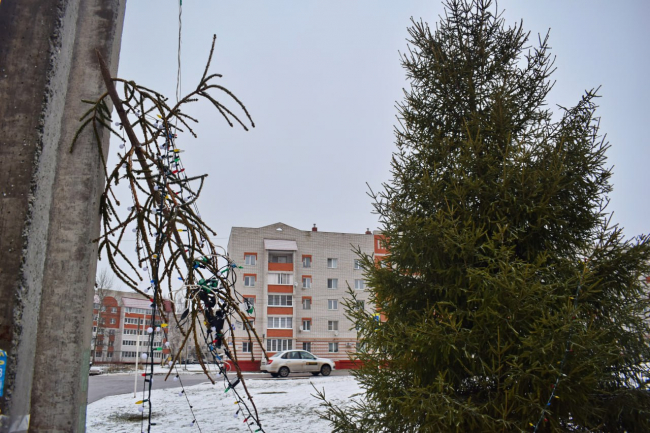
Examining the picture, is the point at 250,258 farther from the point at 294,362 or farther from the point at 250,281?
the point at 294,362

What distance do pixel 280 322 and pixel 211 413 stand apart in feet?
100

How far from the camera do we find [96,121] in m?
2.17

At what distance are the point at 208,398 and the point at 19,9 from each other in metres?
11.2

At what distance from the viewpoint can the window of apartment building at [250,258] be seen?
39.8m

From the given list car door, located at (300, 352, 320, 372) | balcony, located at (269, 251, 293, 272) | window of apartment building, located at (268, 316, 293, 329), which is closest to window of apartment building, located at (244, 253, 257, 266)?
balcony, located at (269, 251, 293, 272)

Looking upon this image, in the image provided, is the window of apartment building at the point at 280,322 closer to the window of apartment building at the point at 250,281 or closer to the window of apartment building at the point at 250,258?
the window of apartment building at the point at 250,281

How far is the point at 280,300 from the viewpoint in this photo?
3972 cm

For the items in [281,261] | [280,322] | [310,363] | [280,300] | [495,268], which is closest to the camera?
[495,268]

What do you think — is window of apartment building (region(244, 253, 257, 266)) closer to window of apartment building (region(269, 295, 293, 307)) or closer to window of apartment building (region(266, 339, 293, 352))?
window of apartment building (region(269, 295, 293, 307))

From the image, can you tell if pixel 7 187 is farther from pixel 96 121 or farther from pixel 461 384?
pixel 461 384

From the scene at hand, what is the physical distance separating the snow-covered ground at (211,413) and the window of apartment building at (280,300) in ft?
87.4

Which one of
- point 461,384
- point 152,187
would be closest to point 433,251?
point 461,384

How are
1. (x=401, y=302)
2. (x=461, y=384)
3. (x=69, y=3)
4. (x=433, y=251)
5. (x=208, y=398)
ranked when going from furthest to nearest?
(x=208, y=398) < (x=401, y=302) < (x=433, y=251) < (x=461, y=384) < (x=69, y=3)

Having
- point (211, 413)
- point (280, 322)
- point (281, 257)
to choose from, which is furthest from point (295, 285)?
point (211, 413)
